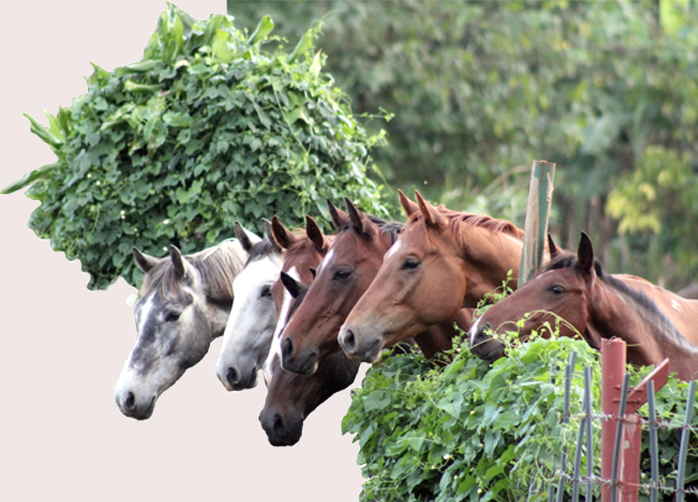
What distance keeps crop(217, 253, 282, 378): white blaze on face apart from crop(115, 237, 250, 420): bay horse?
0.53 m

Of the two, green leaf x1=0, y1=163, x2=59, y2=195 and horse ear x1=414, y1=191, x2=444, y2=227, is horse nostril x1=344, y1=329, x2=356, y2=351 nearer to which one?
horse ear x1=414, y1=191, x2=444, y2=227

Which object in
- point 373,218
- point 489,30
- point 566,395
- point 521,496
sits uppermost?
point 489,30

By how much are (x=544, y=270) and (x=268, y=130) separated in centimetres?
284

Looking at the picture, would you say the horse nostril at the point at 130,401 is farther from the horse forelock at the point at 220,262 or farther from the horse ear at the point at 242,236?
the horse ear at the point at 242,236

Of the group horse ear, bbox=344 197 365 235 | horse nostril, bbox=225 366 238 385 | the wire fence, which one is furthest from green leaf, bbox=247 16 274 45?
the wire fence

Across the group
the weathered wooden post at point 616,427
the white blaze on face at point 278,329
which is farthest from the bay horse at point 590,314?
the white blaze on face at point 278,329

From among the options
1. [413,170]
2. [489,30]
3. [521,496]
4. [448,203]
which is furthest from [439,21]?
[521,496]

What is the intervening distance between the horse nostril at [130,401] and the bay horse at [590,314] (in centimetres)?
315

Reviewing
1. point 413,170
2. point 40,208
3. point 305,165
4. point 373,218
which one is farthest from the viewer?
point 413,170

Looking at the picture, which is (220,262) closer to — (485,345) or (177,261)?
(177,261)

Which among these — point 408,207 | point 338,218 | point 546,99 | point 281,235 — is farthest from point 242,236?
point 546,99

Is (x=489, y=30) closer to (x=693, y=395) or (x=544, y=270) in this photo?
(x=544, y=270)

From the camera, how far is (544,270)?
8.02 m

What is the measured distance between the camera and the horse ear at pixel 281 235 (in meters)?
9.45
